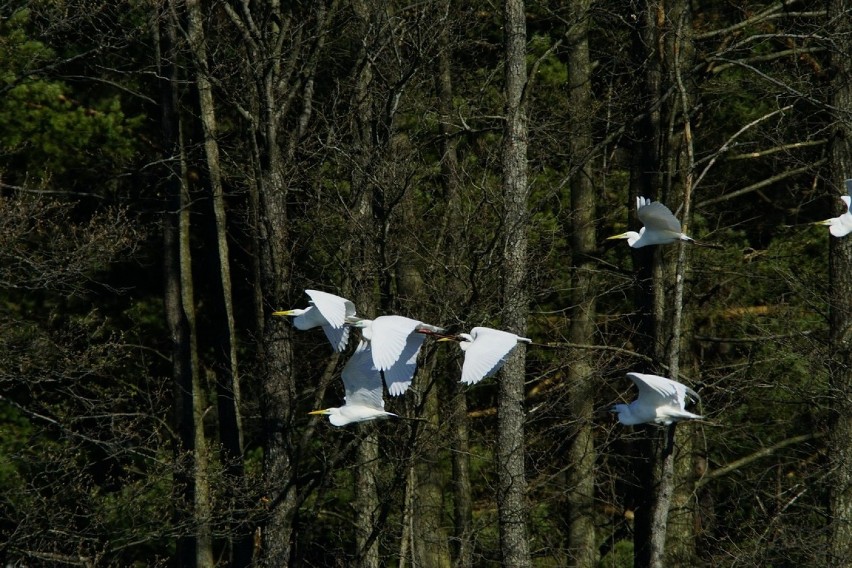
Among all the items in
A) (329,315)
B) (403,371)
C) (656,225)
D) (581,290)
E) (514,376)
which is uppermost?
(656,225)

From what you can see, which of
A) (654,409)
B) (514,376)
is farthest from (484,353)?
(514,376)

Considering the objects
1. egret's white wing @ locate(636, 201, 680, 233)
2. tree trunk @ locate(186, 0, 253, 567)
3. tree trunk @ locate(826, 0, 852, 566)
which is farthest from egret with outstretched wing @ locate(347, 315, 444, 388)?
tree trunk @ locate(186, 0, 253, 567)

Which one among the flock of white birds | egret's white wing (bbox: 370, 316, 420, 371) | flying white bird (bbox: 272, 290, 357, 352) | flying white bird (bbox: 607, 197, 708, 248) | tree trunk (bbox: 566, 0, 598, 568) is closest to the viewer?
egret's white wing (bbox: 370, 316, 420, 371)

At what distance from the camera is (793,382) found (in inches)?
587

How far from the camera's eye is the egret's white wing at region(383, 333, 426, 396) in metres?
10.7

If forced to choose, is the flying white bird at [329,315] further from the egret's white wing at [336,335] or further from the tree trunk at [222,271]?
the tree trunk at [222,271]

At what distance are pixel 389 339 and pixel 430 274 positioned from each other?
2990mm

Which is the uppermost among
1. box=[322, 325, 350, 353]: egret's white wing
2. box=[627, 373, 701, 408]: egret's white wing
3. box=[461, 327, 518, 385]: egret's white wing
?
box=[322, 325, 350, 353]: egret's white wing

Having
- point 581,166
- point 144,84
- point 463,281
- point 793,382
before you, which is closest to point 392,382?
point 463,281

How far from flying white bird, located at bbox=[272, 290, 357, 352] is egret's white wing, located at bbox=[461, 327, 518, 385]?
101 centimetres

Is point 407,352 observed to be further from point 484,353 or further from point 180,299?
point 180,299

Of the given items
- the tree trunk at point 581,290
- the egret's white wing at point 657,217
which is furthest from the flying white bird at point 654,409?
the tree trunk at point 581,290

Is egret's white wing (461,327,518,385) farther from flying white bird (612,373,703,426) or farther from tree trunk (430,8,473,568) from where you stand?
tree trunk (430,8,473,568)

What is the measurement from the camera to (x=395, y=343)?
33.9 ft
